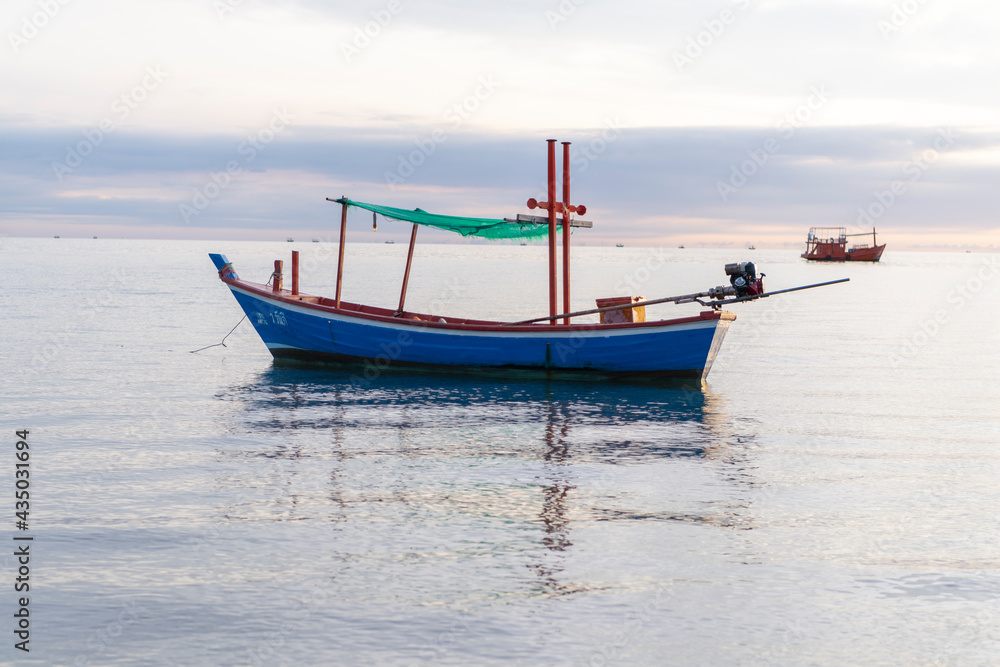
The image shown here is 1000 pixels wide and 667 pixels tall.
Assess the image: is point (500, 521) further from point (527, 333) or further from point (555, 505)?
point (527, 333)

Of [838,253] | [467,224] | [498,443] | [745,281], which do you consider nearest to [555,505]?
[498,443]

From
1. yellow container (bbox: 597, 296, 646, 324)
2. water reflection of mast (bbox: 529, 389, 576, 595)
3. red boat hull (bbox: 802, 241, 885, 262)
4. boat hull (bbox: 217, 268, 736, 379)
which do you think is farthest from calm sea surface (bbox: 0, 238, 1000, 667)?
red boat hull (bbox: 802, 241, 885, 262)

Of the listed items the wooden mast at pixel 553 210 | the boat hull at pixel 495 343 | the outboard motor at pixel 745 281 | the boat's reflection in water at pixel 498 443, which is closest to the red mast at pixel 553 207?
the wooden mast at pixel 553 210

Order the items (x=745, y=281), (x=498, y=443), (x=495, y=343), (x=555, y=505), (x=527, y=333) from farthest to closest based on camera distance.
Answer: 1. (x=495, y=343)
2. (x=527, y=333)
3. (x=745, y=281)
4. (x=498, y=443)
5. (x=555, y=505)

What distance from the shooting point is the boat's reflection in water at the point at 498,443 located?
37.8ft

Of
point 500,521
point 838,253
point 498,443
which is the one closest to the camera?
point 500,521

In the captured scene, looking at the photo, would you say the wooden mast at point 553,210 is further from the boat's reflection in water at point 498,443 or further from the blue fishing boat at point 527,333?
the boat's reflection in water at point 498,443

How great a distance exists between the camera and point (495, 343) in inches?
876

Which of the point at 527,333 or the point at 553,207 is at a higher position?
the point at 553,207

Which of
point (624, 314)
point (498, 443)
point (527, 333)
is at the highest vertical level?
point (624, 314)

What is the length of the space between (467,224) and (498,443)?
327 inches

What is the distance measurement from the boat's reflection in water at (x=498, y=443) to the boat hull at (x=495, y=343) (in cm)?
48

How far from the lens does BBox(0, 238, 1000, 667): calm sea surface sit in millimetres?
7793

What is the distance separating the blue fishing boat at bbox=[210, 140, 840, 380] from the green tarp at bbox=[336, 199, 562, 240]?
0.09 feet
